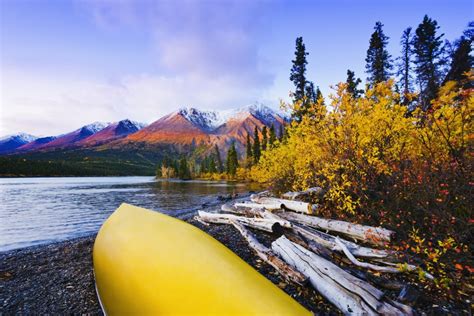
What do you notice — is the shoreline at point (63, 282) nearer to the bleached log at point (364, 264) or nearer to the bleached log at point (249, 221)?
the bleached log at point (249, 221)

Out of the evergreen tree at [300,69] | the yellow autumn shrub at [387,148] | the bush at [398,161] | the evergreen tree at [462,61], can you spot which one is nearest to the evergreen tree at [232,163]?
the evergreen tree at [300,69]

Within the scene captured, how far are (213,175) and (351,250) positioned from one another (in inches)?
3374

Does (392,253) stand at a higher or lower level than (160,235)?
lower

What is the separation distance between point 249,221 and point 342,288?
480 centimetres

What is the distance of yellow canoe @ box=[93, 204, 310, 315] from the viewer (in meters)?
3.08

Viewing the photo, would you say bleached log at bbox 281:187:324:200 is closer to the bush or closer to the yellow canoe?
the bush

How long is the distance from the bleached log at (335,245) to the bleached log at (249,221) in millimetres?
726

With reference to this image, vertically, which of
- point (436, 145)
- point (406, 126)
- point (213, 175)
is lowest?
point (213, 175)

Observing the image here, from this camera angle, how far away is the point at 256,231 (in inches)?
335

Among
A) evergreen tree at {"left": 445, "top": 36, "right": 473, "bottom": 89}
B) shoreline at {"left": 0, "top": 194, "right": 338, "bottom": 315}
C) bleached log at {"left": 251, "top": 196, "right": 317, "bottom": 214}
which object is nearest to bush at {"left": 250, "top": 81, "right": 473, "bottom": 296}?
bleached log at {"left": 251, "top": 196, "right": 317, "bottom": 214}

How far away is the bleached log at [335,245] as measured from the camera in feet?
17.4

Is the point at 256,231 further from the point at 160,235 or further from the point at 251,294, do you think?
the point at 251,294

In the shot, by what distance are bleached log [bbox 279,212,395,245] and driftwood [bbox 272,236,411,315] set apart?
72.8 inches

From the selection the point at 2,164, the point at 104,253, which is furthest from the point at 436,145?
the point at 2,164
